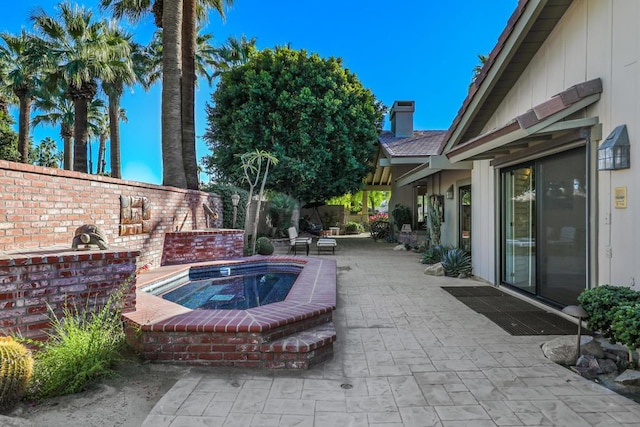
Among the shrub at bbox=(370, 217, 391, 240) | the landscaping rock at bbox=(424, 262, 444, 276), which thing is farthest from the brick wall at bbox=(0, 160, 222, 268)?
the shrub at bbox=(370, 217, 391, 240)

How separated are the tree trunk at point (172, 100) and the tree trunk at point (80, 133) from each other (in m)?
6.79

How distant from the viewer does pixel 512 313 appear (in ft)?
17.5

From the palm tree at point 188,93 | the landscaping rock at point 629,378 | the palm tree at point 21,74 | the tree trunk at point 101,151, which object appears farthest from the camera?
the tree trunk at point 101,151

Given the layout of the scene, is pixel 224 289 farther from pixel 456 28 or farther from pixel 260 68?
pixel 456 28

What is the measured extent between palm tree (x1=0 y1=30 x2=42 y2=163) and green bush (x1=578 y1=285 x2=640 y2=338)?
68.5 ft

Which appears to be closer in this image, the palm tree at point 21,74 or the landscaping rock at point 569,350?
the landscaping rock at point 569,350

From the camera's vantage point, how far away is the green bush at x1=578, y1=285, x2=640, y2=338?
10.6 ft

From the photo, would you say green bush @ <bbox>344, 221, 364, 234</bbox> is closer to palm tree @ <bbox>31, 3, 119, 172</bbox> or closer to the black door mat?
palm tree @ <bbox>31, 3, 119, 172</bbox>

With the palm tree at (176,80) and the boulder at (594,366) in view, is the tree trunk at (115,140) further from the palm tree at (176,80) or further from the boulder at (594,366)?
the boulder at (594,366)

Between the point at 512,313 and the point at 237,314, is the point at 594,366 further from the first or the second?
the point at 237,314

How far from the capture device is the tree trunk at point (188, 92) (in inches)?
452

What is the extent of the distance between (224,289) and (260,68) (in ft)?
36.9

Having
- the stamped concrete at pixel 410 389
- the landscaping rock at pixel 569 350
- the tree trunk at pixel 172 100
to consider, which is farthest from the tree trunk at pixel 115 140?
the landscaping rock at pixel 569 350

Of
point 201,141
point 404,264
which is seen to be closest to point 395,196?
point 404,264
